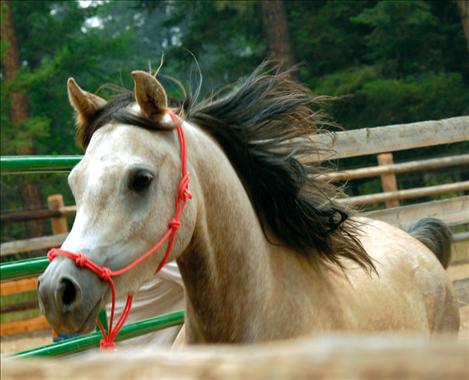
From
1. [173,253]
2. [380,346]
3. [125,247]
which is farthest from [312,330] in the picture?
[380,346]

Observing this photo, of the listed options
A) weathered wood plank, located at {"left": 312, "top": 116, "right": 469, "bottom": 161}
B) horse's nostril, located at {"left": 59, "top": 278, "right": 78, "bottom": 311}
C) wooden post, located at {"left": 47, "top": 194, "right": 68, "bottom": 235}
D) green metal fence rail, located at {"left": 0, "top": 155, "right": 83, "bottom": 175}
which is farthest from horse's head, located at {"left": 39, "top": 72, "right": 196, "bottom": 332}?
wooden post, located at {"left": 47, "top": 194, "right": 68, "bottom": 235}

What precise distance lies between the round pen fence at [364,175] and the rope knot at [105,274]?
922 mm

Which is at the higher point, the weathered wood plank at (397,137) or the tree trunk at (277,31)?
the tree trunk at (277,31)

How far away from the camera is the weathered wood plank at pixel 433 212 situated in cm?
582

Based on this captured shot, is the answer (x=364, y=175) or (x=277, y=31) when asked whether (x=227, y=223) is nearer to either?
(x=364, y=175)

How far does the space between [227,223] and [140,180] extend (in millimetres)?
402

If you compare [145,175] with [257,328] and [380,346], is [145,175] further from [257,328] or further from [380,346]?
[380,346]

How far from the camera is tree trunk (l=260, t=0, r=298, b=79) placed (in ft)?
56.5

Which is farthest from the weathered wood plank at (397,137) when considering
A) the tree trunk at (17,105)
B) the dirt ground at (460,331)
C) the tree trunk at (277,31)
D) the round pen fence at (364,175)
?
the tree trunk at (17,105)

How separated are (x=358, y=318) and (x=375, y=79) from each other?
13854 millimetres

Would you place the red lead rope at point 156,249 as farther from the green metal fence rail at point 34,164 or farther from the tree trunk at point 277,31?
the tree trunk at point 277,31

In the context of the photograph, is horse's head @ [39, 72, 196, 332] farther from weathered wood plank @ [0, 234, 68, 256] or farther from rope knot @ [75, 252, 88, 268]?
weathered wood plank @ [0, 234, 68, 256]

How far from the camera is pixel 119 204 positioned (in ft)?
8.58

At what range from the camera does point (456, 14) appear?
18109mm
